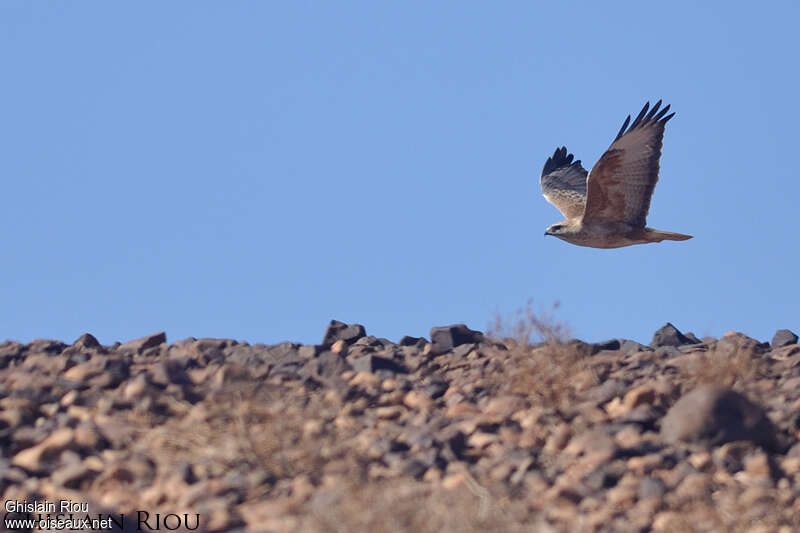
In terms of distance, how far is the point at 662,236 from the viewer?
537 inches

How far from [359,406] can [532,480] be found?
1496 mm

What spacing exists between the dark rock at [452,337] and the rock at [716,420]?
2321mm

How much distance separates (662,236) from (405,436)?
24.5 ft

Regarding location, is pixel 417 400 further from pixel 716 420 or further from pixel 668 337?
pixel 668 337

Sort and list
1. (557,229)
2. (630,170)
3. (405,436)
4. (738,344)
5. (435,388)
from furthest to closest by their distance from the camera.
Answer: (557,229) < (630,170) < (738,344) < (435,388) < (405,436)

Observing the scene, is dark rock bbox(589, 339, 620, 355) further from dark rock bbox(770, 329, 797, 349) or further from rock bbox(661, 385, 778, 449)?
rock bbox(661, 385, 778, 449)

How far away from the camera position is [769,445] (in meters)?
7.16

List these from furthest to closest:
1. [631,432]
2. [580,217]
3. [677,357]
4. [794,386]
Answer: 1. [580,217]
2. [677,357]
3. [794,386]
4. [631,432]

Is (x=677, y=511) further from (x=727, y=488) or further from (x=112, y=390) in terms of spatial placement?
(x=112, y=390)

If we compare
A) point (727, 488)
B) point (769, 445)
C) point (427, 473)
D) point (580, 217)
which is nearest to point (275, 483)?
point (427, 473)

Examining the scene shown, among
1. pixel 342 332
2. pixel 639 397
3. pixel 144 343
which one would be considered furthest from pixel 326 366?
pixel 639 397

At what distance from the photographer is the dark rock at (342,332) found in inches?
368

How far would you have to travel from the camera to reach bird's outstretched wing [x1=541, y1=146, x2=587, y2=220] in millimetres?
14997

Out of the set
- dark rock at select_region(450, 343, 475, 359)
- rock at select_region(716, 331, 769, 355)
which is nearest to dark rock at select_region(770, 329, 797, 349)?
rock at select_region(716, 331, 769, 355)
